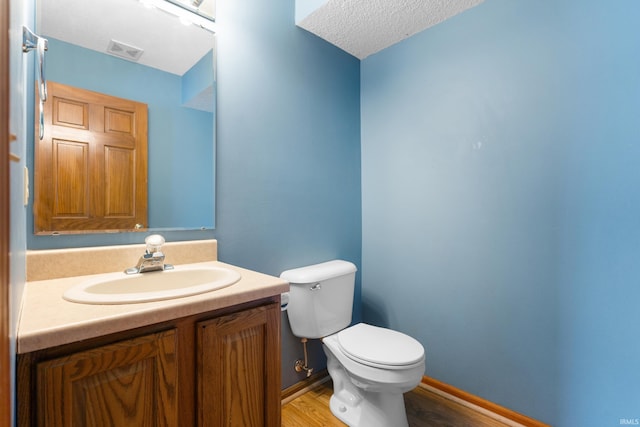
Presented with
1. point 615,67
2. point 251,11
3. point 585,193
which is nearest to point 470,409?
point 585,193

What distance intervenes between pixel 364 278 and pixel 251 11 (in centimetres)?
178

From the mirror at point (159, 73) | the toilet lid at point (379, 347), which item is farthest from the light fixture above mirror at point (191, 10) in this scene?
the toilet lid at point (379, 347)

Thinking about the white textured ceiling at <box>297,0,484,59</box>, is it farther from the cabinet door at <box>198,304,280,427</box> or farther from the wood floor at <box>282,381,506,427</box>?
the wood floor at <box>282,381,506,427</box>

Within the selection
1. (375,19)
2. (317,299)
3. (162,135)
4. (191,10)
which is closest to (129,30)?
(191,10)

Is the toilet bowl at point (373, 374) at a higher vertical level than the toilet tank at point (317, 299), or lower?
lower

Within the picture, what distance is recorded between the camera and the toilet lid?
1.24 meters

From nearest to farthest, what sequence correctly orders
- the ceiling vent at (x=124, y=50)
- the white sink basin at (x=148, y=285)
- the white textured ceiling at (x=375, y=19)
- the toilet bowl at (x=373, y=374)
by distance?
the white sink basin at (x=148, y=285) → the ceiling vent at (x=124, y=50) → the toilet bowl at (x=373, y=374) → the white textured ceiling at (x=375, y=19)

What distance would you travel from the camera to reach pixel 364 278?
212cm

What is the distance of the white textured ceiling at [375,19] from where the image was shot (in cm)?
155

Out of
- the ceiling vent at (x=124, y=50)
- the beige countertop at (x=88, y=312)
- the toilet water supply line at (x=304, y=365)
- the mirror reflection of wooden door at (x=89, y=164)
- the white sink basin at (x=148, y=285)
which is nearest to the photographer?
the beige countertop at (x=88, y=312)

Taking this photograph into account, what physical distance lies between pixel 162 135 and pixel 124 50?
1.11 feet

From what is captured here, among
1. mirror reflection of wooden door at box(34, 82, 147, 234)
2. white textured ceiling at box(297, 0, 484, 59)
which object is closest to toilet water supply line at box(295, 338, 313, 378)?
mirror reflection of wooden door at box(34, 82, 147, 234)

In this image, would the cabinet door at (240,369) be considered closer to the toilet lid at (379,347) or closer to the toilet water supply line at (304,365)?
the toilet lid at (379,347)

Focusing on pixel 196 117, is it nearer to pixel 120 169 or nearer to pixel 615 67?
pixel 120 169
